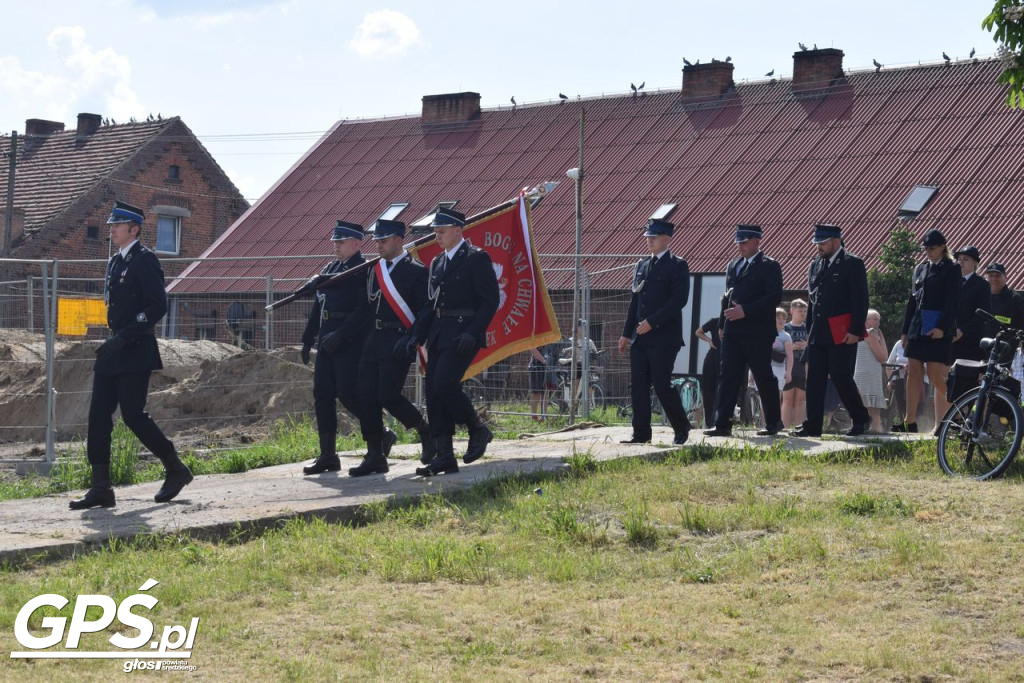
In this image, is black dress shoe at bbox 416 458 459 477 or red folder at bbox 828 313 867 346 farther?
red folder at bbox 828 313 867 346

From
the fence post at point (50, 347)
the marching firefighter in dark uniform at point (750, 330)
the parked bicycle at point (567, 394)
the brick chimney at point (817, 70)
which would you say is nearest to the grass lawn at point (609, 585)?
the marching firefighter in dark uniform at point (750, 330)

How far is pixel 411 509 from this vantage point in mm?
8281

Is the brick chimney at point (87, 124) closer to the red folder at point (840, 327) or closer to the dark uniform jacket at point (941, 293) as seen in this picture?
the red folder at point (840, 327)

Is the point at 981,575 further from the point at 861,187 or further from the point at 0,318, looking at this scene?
the point at 861,187

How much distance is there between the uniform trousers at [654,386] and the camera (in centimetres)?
1055

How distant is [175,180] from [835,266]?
37.4m

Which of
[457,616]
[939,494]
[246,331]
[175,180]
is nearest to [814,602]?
[457,616]

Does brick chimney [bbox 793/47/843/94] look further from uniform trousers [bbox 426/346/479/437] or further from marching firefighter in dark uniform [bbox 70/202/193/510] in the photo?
marching firefighter in dark uniform [bbox 70/202/193/510]

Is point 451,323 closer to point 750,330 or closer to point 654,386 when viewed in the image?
point 654,386

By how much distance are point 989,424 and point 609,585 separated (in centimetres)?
386

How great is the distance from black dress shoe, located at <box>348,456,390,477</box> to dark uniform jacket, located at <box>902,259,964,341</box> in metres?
4.44

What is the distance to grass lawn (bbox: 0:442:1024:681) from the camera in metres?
5.29

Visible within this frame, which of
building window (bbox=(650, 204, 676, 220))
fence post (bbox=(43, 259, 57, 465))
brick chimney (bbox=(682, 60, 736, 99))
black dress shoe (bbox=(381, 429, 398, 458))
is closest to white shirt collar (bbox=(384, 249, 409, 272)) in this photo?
black dress shoe (bbox=(381, 429, 398, 458))

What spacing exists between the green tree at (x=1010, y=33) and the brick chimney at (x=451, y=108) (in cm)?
2992
